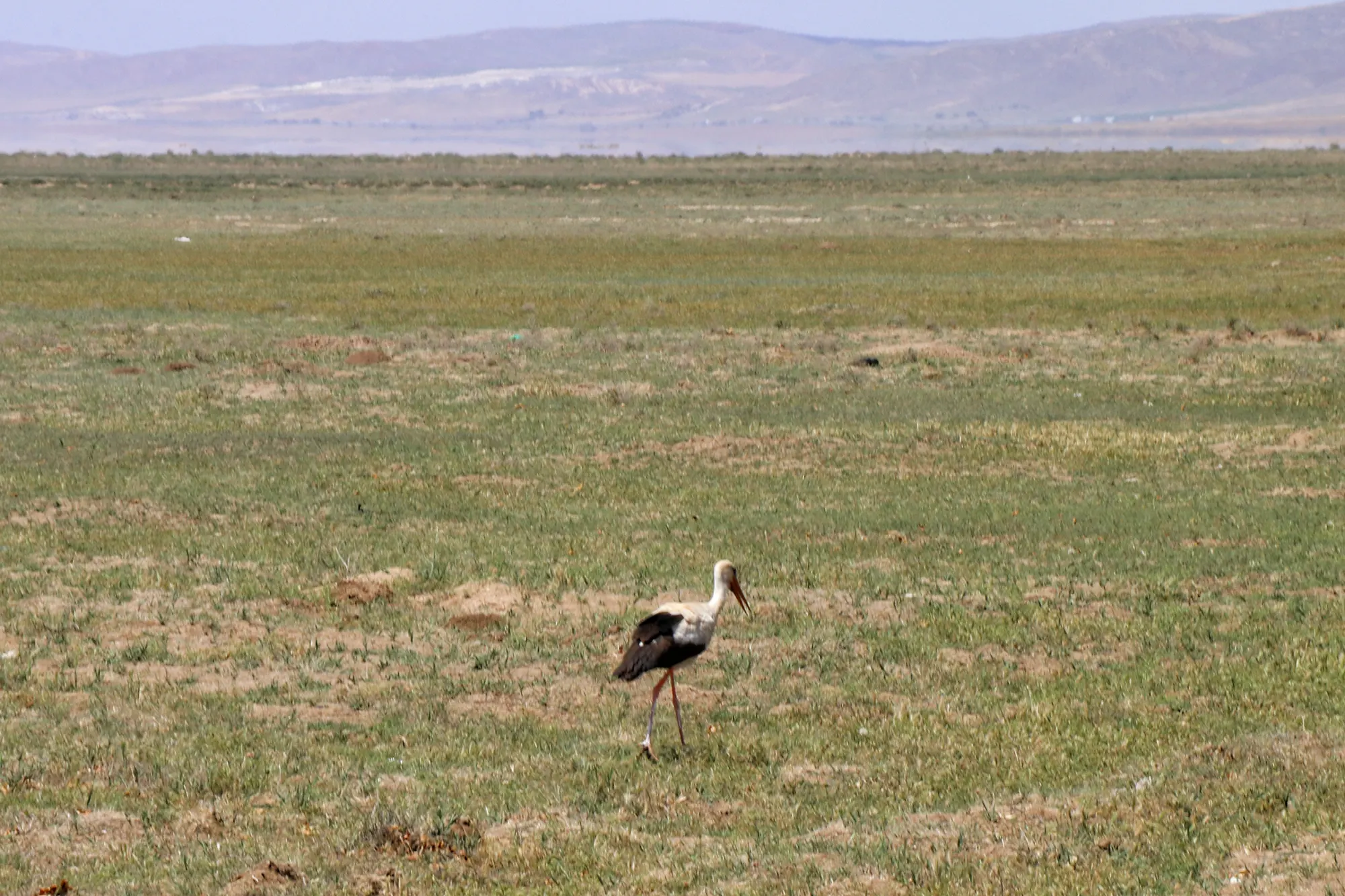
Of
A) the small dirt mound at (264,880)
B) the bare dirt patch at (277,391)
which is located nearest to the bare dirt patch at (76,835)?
the small dirt mound at (264,880)

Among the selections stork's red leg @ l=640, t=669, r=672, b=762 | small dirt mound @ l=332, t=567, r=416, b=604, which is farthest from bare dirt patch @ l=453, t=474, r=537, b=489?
stork's red leg @ l=640, t=669, r=672, b=762

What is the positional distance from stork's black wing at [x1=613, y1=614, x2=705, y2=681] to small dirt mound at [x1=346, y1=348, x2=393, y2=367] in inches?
840

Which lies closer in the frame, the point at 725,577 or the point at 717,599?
the point at 717,599

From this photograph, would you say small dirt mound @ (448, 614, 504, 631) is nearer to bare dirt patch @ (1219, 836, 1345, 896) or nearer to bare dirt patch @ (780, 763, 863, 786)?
bare dirt patch @ (780, 763, 863, 786)

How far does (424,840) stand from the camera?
29.8 ft

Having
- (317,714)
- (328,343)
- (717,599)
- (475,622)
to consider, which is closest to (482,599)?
(475,622)

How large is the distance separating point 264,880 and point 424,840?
90 cm

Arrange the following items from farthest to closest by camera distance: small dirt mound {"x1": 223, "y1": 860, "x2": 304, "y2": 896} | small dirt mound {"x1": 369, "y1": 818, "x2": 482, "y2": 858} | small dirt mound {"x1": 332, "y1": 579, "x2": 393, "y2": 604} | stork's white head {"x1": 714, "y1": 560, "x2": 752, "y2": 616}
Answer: small dirt mound {"x1": 332, "y1": 579, "x2": 393, "y2": 604}, stork's white head {"x1": 714, "y1": 560, "x2": 752, "y2": 616}, small dirt mound {"x1": 369, "y1": 818, "x2": 482, "y2": 858}, small dirt mound {"x1": 223, "y1": 860, "x2": 304, "y2": 896}

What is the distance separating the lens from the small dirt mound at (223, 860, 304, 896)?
8.52m

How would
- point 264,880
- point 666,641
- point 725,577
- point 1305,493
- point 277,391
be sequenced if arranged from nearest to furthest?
point 264,880, point 666,641, point 725,577, point 1305,493, point 277,391

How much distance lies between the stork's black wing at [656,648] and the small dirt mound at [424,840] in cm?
158

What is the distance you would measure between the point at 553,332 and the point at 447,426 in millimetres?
11119

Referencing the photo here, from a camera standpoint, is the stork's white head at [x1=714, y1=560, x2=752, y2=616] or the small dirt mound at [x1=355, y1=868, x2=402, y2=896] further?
the stork's white head at [x1=714, y1=560, x2=752, y2=616]

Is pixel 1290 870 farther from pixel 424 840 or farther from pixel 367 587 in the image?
pixel 367 587
